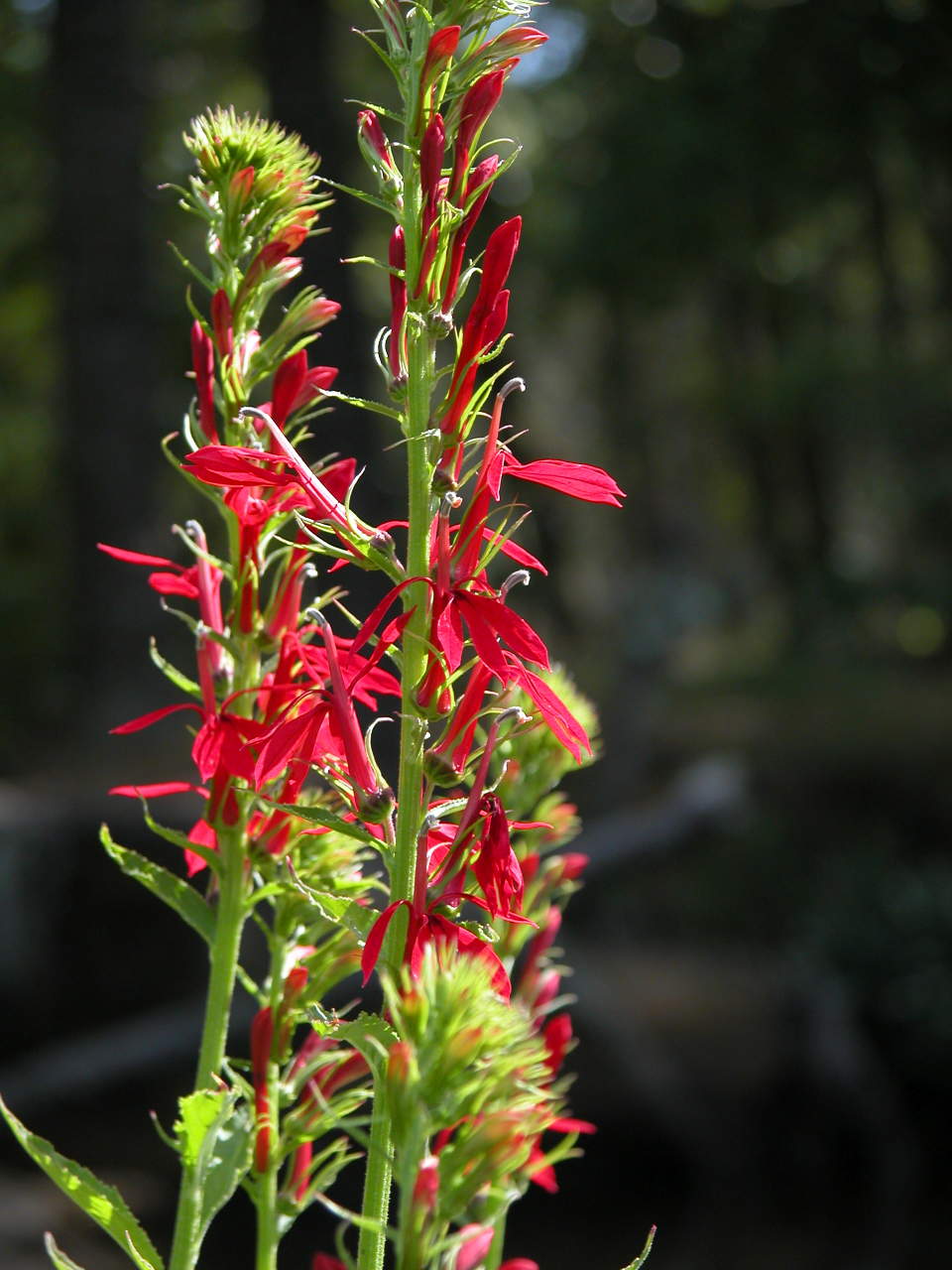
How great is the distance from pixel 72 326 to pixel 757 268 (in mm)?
6018

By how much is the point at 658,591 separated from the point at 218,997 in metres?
9.59

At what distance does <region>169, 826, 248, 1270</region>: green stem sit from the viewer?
32.0 inches

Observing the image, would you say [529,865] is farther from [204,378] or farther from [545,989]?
[204,378]

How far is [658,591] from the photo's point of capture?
10297 millimetres

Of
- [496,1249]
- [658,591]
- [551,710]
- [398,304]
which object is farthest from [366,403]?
[658,591]

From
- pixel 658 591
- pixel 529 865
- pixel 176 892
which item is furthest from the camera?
pixel 658 591

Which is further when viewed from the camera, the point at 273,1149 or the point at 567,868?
the point at 567,868

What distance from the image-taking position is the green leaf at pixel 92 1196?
0.79 meters

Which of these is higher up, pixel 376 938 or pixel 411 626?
pixel 411 626

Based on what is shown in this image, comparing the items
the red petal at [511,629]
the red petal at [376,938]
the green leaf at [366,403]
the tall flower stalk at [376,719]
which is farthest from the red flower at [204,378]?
the red petal at [376,938]

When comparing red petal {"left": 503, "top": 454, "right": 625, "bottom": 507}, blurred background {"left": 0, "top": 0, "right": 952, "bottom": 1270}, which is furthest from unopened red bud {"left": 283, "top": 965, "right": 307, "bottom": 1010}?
blurred background {"left": 0, "top": 0, "right": 952, "bottom": 1270}

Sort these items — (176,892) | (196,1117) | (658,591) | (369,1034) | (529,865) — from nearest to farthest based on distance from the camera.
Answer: (369,1034) < (196,1117) < (176,892) < (529,865) < (658,591)

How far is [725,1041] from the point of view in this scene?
726 cm

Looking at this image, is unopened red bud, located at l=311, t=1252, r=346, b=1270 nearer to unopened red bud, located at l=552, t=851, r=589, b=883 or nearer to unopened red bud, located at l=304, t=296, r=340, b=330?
unopened red bud, located at l=552, t=851, r=589, b=883
